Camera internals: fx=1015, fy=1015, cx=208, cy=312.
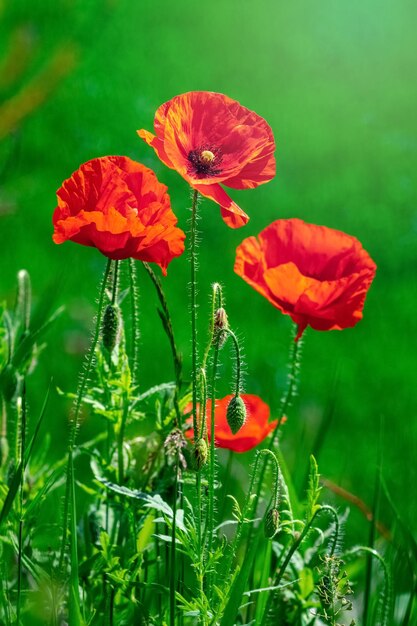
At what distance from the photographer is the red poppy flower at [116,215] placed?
1.31 meters

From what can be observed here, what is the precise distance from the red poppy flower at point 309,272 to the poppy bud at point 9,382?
0.38m

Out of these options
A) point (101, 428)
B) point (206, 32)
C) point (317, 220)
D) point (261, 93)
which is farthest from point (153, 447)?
point (206, 32)

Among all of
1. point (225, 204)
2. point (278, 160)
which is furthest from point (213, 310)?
point (278, 160)

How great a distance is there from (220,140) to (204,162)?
2.8 inches

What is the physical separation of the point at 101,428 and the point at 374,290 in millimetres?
1464

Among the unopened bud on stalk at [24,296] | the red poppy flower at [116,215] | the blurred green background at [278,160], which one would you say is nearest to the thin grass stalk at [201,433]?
the red poppy flower at [116,215]

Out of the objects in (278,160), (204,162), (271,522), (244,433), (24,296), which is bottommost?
(271,522)

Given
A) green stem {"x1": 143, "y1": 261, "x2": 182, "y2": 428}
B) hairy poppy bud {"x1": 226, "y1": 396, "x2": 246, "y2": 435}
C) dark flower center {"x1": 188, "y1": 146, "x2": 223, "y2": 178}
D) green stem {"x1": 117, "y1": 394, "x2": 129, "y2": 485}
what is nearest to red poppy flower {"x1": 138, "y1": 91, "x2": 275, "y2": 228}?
dark flower center {"x1": 188, "y1": 146, "x2": 223, "y2": 178}

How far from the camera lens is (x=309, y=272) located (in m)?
1.65

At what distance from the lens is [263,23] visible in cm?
629

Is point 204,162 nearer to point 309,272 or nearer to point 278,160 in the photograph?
point 309,272

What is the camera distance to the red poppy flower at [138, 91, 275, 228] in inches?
51.8

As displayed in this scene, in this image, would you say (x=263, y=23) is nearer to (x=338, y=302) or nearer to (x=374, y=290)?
(x=374, y=290)

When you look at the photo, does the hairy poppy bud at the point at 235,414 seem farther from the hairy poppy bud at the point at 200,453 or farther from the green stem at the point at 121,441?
the green stem at the point at 121,441
